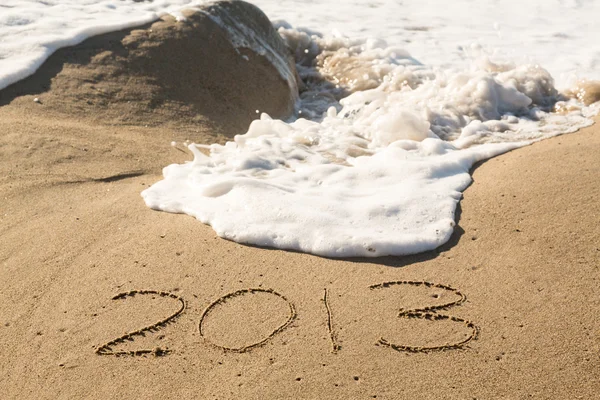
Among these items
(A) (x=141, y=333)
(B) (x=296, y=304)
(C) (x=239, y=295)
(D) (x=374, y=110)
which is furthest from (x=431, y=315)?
(D) (x=374, y=110)

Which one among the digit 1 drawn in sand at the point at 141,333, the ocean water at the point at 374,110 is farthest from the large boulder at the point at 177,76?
the digit 1 drawn in sand at the point at 141,333

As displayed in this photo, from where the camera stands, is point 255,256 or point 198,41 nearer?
point 255,256

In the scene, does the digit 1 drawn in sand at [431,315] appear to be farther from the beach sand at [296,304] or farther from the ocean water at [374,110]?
the ocean water at [374,110]

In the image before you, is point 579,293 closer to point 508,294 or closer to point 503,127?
point 508,294

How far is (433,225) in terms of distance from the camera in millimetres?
3172

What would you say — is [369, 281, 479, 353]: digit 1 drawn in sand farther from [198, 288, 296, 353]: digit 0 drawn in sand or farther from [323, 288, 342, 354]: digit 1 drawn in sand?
[198, 288, 296, 353]: digit 0 drawn in sand

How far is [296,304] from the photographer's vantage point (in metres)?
2.69

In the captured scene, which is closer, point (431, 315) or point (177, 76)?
point (431, 315)

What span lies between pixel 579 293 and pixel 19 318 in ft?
7.52

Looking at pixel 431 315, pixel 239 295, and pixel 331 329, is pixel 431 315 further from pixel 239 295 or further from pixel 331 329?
pixel 239 295

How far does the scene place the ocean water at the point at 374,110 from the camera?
Result: 3.29 m

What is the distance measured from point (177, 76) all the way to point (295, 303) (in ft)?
10.7

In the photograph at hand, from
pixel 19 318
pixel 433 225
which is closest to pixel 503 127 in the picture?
pixel 433 225

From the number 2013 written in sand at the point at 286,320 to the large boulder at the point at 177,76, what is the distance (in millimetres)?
2436
